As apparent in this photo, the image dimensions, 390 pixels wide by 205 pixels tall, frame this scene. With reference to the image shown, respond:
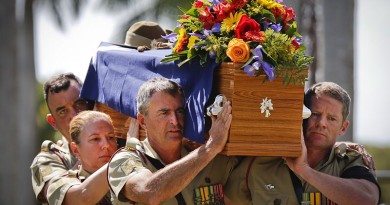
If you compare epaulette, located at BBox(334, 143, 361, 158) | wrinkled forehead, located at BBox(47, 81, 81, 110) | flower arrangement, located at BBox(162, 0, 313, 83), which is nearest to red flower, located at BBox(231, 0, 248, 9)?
flower arrangement, located at BBox(162, 0, 313, 83)

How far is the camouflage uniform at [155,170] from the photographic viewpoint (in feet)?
24.2

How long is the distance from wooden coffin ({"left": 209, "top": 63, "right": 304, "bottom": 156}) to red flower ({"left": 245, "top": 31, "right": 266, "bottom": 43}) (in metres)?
0.21

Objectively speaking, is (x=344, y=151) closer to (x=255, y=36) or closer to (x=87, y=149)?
(x=255, y=36)

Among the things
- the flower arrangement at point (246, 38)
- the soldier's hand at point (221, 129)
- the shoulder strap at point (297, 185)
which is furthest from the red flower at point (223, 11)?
the shoulder strap at point (297, 185)

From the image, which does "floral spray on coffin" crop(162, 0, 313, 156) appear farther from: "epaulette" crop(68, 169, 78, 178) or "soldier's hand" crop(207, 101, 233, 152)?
"epaulette" crop(68, 169, 78, 178)

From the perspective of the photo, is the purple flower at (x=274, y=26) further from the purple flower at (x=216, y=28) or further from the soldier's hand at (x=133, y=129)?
the soldier's hand at (x=133, y=129)

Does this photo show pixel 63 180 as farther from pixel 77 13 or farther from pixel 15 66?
pixel 77 13

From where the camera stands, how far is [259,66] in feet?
23.2

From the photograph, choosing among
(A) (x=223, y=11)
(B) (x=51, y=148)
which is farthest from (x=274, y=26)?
(B) (x=51, y=148)

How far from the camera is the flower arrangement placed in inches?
280

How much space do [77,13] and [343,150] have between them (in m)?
17.4

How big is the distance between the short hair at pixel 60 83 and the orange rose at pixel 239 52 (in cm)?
235

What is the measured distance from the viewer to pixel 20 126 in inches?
893

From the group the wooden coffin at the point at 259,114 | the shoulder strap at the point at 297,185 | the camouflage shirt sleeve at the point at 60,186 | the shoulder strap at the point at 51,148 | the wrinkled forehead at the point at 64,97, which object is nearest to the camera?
the wooden coffin at the point at 259,114
